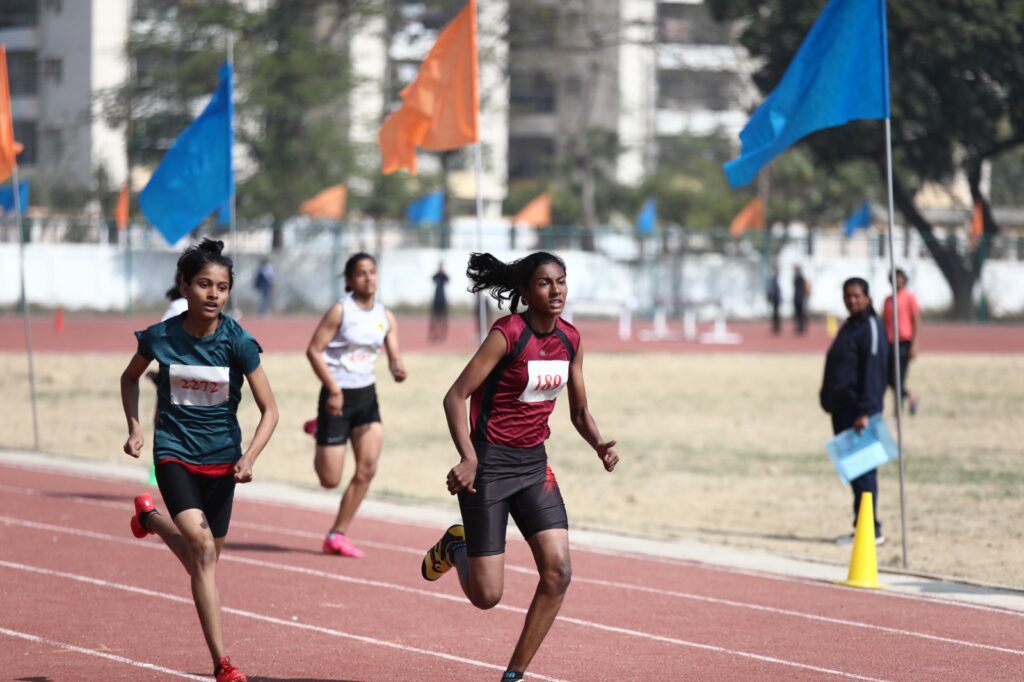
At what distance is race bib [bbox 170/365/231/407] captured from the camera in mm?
7078

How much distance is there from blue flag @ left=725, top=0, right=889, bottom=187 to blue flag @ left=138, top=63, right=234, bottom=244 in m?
6.68

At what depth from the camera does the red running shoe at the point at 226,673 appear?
680 cm

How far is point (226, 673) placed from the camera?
268 inches

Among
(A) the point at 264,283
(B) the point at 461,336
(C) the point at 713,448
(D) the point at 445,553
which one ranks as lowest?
(C) the point at 713,448

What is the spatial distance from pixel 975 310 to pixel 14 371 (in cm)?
3402

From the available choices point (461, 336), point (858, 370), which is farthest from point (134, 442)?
point (461, 336)

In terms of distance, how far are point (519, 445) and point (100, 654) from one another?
255 cm

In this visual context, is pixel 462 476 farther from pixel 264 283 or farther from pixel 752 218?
pixel 752 218

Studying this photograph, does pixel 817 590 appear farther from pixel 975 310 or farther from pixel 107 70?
pixel 107 70

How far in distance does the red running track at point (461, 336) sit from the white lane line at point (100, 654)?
26912mm

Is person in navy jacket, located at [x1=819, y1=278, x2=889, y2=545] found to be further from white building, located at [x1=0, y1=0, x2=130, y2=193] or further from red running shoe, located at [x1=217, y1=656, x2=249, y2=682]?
white building, located at [x1=0, y1=0, x2=130, y2=193]

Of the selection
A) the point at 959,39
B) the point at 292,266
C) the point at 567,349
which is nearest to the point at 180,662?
the point at 567,349

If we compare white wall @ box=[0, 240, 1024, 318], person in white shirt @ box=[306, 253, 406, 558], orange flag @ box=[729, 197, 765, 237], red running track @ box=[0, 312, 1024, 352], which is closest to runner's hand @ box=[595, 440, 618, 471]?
person in white shirt @ box=[306, 253, 406, 558]

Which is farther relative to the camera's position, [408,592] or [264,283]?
[264,283]
